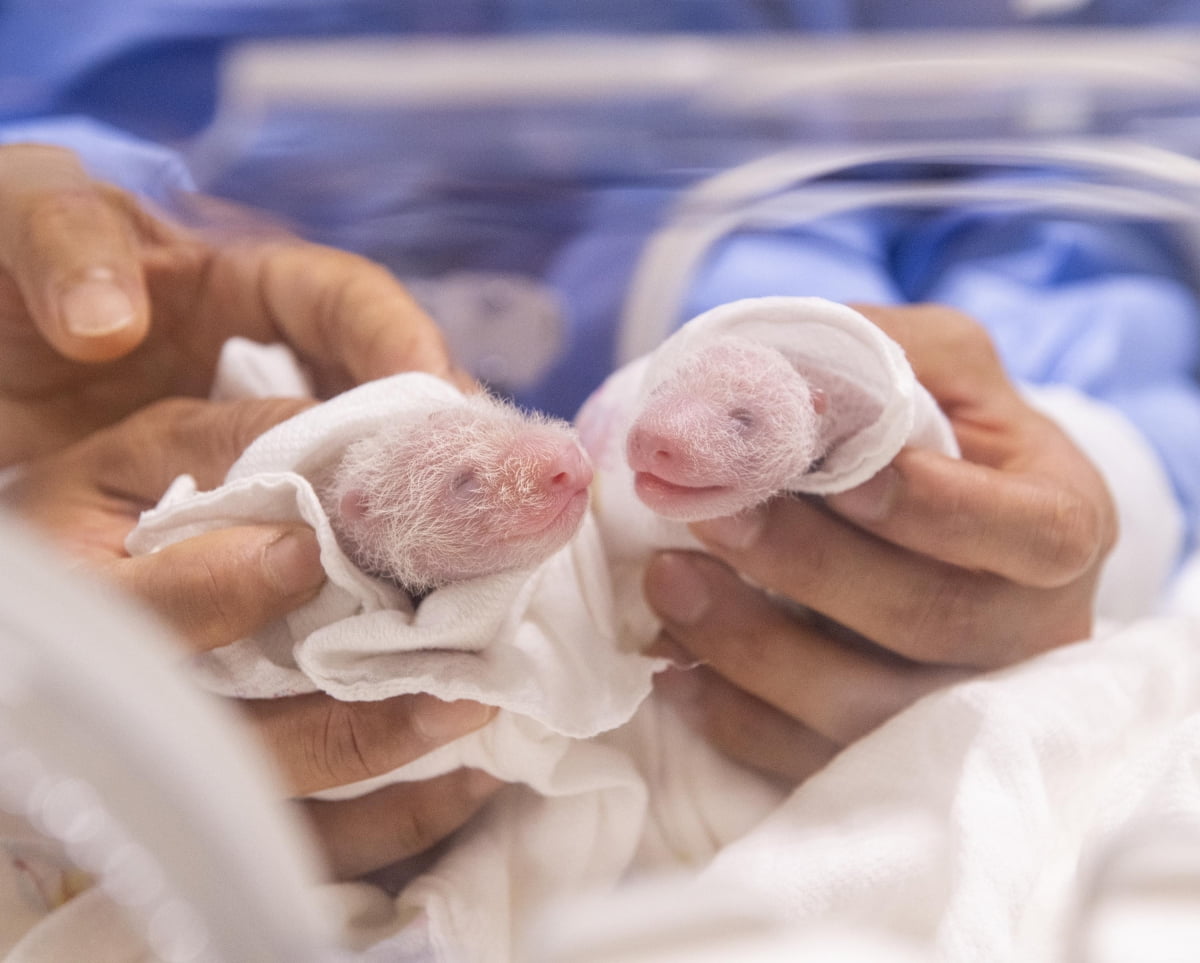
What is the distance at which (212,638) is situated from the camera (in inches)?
16.3

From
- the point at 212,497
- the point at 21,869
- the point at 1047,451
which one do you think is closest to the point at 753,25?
the point at 1047,451

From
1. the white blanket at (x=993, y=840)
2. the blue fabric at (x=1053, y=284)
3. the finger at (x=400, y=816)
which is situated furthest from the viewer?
the blue fabric at (x=1053, y=284)

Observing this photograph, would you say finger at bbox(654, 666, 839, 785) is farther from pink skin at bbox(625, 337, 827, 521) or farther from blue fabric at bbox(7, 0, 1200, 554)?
blue fabric at bbox(7, 0, 1200, 554)

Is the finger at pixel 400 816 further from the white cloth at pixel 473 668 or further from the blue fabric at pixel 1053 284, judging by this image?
the blue fabric at pixel 1053 284

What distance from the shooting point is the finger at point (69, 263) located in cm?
59

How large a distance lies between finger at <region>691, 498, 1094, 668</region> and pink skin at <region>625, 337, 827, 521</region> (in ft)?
0.15

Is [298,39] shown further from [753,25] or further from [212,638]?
[212,638]

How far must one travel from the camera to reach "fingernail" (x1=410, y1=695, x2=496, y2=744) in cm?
45

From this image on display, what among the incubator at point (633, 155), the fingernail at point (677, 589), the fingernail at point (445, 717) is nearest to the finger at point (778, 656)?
the fingernail at point (677, 589)

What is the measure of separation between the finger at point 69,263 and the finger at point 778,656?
375 mm

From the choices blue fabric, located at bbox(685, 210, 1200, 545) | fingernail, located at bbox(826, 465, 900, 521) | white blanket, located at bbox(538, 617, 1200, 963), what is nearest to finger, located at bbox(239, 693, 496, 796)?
white blanket, located at bbox(538, 617, 1200, 963)

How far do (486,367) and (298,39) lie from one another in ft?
1.65

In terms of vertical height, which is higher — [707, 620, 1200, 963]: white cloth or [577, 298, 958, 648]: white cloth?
[577, 298, 958, 648]: white cloth

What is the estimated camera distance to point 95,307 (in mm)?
591
